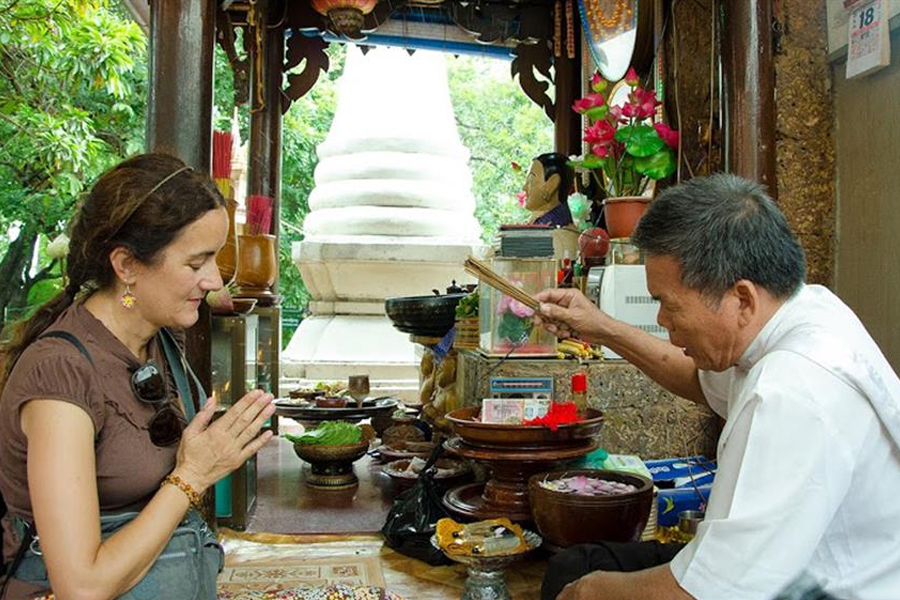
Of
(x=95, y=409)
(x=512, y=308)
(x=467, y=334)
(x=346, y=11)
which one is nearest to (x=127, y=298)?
(x=95, y=409)

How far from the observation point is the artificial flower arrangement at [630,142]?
11.4 ft

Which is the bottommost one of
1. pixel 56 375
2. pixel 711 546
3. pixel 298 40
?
pixel 711 546

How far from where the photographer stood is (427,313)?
163 inches

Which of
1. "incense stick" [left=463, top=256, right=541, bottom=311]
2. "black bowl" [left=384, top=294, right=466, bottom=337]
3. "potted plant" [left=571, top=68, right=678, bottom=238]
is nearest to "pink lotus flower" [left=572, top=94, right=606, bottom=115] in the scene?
"potted plant" [left=571, top=68, right=678, bottom=238]

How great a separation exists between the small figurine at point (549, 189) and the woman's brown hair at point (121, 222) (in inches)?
103

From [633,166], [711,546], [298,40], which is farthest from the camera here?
[298,40]

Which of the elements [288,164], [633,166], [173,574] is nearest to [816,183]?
[633,166]

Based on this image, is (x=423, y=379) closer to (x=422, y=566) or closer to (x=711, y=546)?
(x=422, y=566)

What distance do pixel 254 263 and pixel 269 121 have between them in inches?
69.9

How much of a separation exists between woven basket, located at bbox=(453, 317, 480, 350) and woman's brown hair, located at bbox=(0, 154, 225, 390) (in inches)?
79.8

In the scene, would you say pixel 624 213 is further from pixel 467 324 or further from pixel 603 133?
pixel 467 324

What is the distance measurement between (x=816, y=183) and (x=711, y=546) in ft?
7.59

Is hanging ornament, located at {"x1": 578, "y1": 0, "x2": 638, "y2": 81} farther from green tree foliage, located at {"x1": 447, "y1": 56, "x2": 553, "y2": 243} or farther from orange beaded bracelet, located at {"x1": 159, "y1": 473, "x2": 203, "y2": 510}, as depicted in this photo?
green tree foliage, located at {"x1": 447, "y1": 56, "x2": 553, "y2": 243}

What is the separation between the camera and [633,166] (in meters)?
3.53
